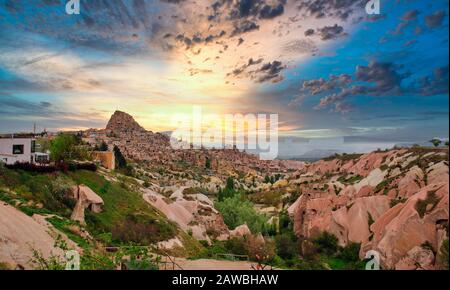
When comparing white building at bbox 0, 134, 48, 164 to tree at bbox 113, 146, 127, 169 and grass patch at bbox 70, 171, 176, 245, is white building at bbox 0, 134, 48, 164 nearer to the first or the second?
tree at bbox 113, 146, 127, 169

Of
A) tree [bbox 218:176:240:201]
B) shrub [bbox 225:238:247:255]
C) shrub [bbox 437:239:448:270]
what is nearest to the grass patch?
shrub [bbox 225:238:247:255]

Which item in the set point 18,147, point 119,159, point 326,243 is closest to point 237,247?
point 326,243

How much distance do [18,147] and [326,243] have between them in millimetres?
10342

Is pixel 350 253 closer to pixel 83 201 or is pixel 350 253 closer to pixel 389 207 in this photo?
pixel 389 207

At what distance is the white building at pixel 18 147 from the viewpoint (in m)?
11.2

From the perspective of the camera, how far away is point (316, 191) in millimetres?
18703

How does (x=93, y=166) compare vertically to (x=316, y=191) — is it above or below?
above

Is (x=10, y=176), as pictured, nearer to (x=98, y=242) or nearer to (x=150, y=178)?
(x=98, y=242)

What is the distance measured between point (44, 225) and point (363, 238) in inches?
338

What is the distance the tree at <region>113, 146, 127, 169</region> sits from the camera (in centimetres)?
1363

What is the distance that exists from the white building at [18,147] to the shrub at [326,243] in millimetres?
9248

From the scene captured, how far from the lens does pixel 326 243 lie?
11.3 m

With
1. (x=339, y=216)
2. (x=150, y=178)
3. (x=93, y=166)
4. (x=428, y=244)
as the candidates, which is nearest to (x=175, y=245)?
(x=93, y=166)

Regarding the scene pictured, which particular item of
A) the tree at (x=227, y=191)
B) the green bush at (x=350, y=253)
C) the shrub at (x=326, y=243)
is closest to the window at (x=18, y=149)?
the tree at (x=227, y=191)
